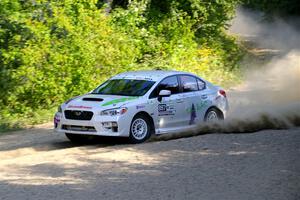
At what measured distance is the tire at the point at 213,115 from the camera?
1523cm

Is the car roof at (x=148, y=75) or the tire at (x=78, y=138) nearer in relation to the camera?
the tire at (x=78, y=138)

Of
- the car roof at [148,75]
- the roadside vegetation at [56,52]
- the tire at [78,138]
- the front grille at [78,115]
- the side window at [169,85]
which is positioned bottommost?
the tire at [78,138]

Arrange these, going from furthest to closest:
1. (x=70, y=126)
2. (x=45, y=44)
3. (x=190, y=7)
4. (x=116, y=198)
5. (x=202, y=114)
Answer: (x=190, y=7)
(x=45, y=44)
(x=202, y=114)
(x=70, y=126)
(x=116, y=198)

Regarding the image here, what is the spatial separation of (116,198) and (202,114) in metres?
6.90

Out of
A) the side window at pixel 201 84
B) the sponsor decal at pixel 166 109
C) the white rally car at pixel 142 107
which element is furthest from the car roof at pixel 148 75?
the side window at pixel 201 84

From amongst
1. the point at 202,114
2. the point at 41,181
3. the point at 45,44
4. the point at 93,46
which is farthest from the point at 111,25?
the point at 41,181

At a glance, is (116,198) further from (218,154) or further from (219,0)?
(219,0)

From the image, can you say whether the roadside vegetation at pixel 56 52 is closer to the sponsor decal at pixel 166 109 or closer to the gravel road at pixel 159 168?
the gravel road at pixel 159 168

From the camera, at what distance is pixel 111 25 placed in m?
21.7

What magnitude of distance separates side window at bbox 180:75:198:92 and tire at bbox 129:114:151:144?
5.19 ft

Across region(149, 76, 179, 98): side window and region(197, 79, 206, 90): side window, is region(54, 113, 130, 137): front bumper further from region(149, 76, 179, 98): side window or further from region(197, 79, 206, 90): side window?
region(197, 79, 206, 90): side window

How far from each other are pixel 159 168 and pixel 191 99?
4.40 meters

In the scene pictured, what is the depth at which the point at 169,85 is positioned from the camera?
1445cm

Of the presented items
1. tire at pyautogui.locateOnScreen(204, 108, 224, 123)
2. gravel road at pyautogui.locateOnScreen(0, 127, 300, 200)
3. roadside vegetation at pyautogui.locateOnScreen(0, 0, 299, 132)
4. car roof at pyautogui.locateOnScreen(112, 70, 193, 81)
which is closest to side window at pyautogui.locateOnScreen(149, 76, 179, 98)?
car roof at pyautogui.locateOnScreen(112, 70, 193, 81)
